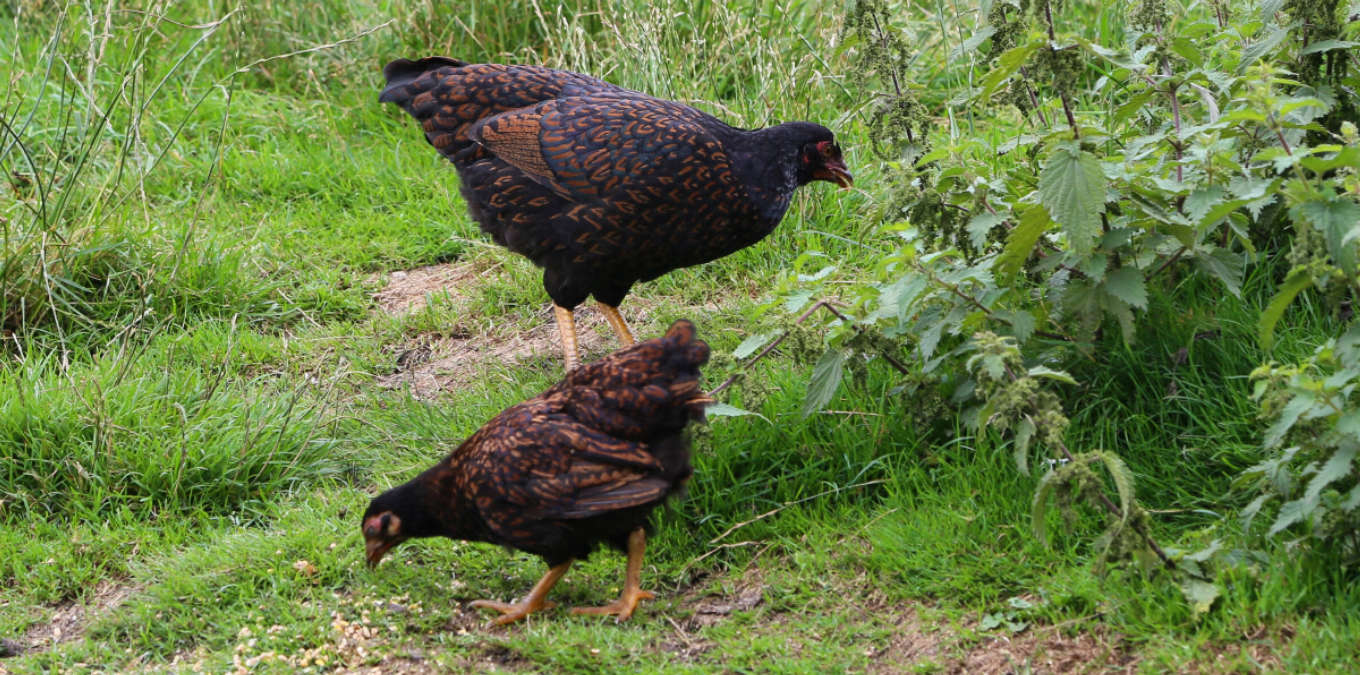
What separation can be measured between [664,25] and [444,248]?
1.50 metres

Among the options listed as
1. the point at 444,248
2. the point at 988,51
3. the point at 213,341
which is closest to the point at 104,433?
the point at 213,341

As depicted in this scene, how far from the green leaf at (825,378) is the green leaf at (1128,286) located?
2.52 ft

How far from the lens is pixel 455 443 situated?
15.8ft

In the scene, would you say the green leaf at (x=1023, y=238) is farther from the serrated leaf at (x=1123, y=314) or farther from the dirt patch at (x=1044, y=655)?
the dirt patch at (x=1044, y=655)

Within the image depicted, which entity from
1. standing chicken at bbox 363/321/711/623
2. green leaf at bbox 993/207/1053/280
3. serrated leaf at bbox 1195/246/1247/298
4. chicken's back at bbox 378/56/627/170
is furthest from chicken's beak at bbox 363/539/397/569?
serrated leaf at bbox 1195/246/1247/298

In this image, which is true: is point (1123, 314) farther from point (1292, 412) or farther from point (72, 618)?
point (72, 618)

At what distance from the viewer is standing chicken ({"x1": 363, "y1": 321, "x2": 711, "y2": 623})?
3770 millimetres

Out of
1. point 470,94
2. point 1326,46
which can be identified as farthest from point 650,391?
point 1326,46

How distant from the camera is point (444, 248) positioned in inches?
253

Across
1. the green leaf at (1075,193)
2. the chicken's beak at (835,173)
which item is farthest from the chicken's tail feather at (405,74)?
the green leaf at (1075,193)

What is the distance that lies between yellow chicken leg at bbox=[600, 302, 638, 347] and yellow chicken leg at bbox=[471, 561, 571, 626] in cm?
142

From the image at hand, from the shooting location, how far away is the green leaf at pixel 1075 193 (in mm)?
3422

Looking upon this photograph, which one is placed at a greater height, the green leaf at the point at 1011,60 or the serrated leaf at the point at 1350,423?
the green leaf at the point at 1011,60

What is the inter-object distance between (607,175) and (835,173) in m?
0.85
